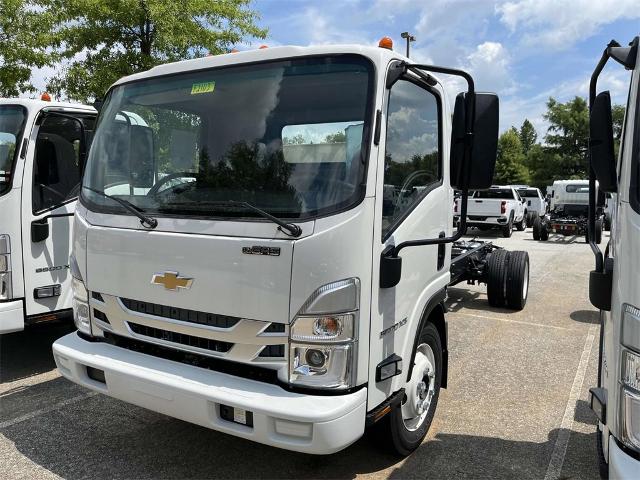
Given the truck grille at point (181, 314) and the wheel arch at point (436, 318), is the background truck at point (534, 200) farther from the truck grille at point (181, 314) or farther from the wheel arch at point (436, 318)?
the truck grille at point (181, 314)

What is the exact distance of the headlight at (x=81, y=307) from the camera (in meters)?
3.31

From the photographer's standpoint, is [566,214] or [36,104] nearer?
[36,104]

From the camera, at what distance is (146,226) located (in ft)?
9.72

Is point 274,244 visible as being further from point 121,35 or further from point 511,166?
point 511,166

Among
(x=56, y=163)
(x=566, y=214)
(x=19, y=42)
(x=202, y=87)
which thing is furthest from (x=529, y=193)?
(x=202, y=87)

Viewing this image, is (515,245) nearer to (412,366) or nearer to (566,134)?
(412,366)

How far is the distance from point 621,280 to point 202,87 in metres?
2.40

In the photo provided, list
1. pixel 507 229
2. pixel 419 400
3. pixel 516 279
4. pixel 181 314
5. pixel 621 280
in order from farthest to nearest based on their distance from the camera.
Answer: pixel 507 229
pixel 516 279
pixel 419 400
pixel 181 314
pixel 621 280

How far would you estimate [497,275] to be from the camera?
7332 mm

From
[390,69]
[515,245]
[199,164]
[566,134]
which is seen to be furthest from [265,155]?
[566,134]

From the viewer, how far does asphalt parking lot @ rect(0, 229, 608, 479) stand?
3.22 metres

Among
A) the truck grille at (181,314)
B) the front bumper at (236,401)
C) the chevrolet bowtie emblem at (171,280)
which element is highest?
the chevrolet bowtie emblem at (171,280)

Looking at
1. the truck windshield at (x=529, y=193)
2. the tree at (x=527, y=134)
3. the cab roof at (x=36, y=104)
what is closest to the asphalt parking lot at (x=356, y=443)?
the cab roof at (x=36, y=104)

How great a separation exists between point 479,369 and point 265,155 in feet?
11.0
